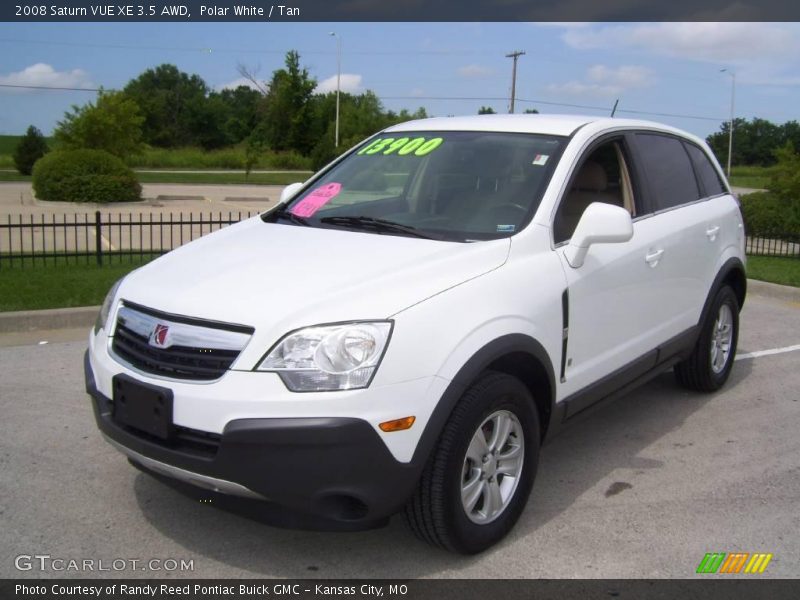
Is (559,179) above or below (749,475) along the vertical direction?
above

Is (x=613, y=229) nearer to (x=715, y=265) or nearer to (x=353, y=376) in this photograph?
(x=353, y=376)

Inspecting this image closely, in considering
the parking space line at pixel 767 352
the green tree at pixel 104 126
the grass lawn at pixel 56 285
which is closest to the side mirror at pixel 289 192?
the grass lawn at pixel 56 285

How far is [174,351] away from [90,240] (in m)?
13.7

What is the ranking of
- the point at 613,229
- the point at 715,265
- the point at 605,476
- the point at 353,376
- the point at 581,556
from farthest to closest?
the point at 715,265 → the point at 605,476 → the point at 613,229 → the point at 581,556 → the point at 353,376

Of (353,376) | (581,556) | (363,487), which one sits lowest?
(581,556)

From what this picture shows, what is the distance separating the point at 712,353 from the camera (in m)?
5.80

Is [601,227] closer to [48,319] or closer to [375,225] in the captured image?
[375,225]

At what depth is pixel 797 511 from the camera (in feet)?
13.3

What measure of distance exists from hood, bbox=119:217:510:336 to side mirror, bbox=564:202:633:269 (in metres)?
0.40

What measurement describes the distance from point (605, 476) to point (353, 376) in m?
2.05

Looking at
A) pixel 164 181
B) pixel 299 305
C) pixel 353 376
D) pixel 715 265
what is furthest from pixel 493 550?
pixel 164 181

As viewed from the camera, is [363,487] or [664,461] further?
[664,461]

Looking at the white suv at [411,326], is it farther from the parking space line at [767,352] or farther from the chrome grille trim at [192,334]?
the parking space line at [767,352]

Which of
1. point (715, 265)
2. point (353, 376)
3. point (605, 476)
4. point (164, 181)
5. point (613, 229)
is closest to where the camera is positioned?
point (353, 376)
